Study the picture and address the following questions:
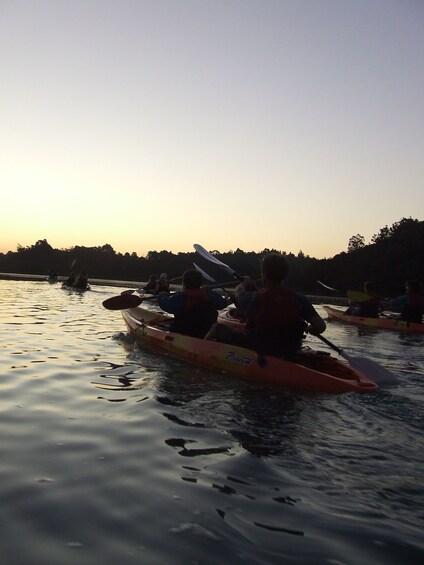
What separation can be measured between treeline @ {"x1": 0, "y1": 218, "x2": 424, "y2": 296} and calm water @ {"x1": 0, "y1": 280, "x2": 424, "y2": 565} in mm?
25847

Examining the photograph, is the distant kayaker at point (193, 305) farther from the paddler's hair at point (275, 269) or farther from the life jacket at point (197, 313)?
the paddler's hair at point (275, 269)

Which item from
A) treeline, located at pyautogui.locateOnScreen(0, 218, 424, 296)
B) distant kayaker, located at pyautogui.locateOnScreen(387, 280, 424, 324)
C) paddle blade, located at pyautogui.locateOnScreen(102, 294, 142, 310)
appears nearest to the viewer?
paddle blade, located at pyautogui.locateOnScreen(102, 294, 142, 310)

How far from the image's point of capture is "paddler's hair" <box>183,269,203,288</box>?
705 centimetres

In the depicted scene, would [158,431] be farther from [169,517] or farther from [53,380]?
[53,380]

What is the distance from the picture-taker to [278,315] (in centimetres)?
559

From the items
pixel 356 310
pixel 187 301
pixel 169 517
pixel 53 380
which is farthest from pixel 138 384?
pixel 356 310

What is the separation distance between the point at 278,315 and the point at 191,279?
1.87 metres

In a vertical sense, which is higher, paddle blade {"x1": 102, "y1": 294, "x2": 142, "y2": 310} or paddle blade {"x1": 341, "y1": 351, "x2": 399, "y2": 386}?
paddle blade {"x1": 102, "y1": 294, "x2": 142, "y2": 310}

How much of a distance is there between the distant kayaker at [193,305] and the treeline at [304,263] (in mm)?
22938

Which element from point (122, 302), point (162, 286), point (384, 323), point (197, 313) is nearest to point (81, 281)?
point (162, 286)

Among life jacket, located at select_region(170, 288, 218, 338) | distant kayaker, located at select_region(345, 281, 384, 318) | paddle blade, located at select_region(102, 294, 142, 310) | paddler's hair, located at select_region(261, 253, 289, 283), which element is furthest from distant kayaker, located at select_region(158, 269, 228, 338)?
distant kayaker, located at select_region(345, 281, 384, 318)

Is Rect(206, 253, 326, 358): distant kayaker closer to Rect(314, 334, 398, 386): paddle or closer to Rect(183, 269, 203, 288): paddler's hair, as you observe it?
Rect(314, 334, 398, 386): paddle

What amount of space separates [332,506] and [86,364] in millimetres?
4540

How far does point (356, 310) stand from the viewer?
1652 centimetres
